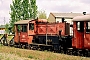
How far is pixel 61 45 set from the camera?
23.6 meters

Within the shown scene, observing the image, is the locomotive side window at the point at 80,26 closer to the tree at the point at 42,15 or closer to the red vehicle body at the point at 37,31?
the red vehicle body at the point at 37,31

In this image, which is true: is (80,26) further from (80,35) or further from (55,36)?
(55,36)

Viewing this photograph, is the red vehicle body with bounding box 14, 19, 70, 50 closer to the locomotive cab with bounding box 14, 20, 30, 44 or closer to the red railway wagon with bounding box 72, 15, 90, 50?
the locomotive cab with bounding box 14, 20, 30, 44

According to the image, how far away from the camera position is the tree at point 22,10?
2142 inches

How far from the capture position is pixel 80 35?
20.2 meters

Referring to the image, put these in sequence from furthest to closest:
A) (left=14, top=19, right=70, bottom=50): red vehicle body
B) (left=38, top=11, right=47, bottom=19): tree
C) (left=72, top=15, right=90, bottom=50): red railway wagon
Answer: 1. (left=38, top=11, right=47, bottom=19): tree
2. (left=14, top=19, right=70, bottom=50): red vehicle body
3. (left=72, top=15, right=90, bottom=50): red railway wagon

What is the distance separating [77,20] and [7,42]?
51.1 ft

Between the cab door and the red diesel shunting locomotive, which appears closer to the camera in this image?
the red diesel shunting locomotive

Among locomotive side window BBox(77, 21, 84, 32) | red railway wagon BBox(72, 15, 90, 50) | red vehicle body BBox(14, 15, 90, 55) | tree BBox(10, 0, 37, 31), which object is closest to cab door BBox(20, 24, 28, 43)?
red vehicle body BBox(14, 15, 90, 55)

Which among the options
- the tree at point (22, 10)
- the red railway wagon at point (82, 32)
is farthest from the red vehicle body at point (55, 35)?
the tree at point (22, 10)

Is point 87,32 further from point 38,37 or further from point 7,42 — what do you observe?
point 7,42

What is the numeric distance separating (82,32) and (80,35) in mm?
327

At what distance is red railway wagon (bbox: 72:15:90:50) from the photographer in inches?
762

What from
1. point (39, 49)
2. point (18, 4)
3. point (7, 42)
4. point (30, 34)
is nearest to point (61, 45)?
point (39, 49)
